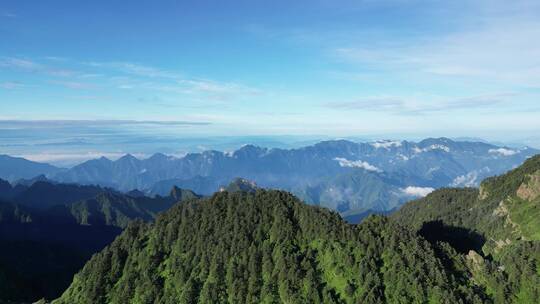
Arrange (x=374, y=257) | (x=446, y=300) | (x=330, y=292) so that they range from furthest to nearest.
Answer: (x=374, y=257), (x=330, y=292), (x=446, y=300)

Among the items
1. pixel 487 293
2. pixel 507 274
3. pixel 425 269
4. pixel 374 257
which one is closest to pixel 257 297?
pixel 374 257

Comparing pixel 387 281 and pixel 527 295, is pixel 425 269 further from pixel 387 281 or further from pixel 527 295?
pixel 527 295

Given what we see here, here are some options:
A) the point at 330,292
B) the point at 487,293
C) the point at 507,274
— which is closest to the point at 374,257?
the point at 330,292

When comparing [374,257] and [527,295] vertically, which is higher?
[374,257]

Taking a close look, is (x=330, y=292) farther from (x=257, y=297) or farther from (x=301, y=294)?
(x=257, y=297)

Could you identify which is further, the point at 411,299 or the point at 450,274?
the point at 450,274

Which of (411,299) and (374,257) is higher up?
(374,257)

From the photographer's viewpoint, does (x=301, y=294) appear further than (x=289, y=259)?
No

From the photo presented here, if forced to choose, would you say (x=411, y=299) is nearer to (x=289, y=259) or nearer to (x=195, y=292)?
(x=289, y=259)

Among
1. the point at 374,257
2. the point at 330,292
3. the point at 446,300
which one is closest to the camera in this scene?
the point at 446,300
